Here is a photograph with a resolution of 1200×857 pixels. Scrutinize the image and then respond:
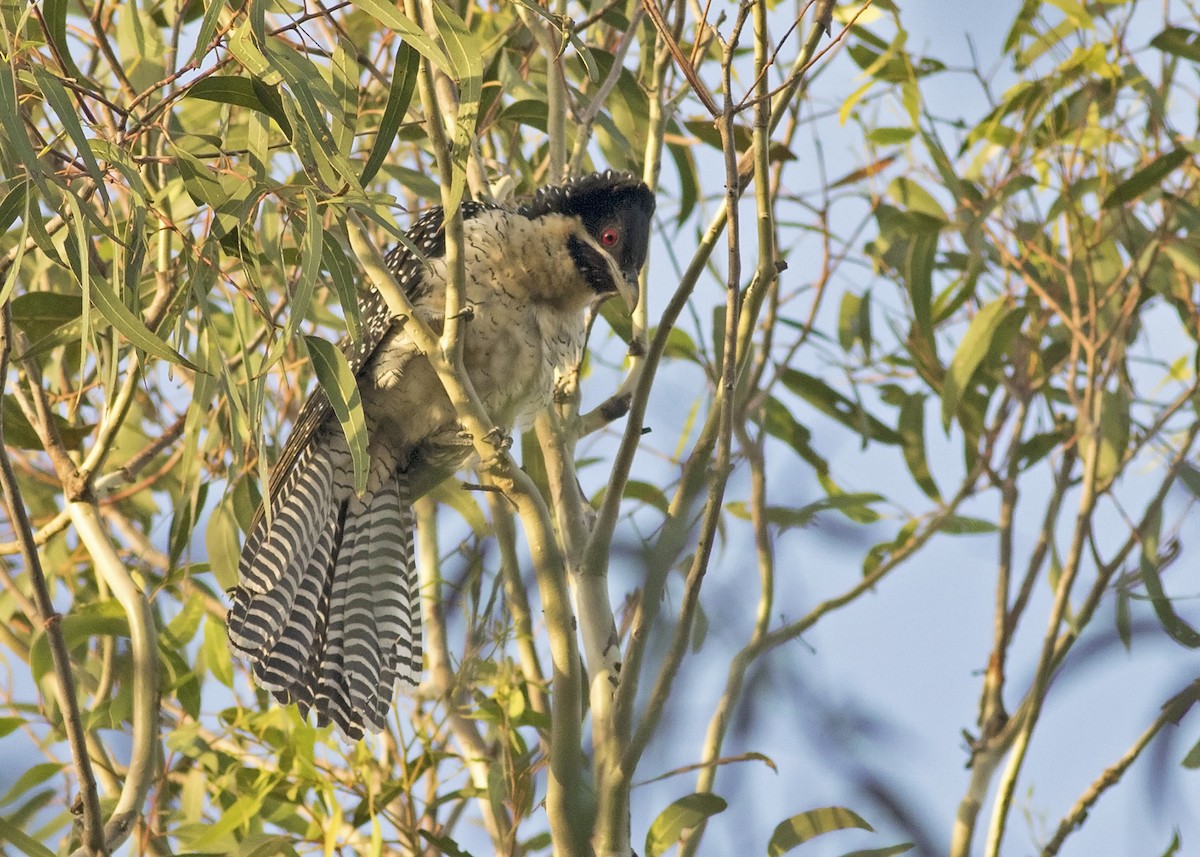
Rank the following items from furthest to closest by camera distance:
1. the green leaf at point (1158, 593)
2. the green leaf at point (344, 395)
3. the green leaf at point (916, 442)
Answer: the green leaf at point (916, 442) < the green leaf at point (344, 395) < the green leaf at point (1158, 593)

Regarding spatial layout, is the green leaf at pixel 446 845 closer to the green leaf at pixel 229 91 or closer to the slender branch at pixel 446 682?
the slender branch at pixel 446 682

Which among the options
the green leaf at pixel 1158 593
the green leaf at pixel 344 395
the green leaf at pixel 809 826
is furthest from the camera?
the green leaf at pixel 344 395

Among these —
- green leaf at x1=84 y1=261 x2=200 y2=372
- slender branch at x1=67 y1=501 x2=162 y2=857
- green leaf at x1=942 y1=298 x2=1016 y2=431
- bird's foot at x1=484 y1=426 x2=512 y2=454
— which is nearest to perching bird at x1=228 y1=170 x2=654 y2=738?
slender branch at x1=67 y1=501 x2=162 y2=857

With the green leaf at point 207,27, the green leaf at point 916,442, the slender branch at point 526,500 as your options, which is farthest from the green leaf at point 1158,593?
the green leaf at point 207,27

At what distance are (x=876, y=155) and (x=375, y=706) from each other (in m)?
1.91

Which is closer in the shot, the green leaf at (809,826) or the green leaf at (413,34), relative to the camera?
the green leaf at (809,826)

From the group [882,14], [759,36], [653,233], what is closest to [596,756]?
[759,36]

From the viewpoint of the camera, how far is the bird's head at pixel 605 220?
3057 mm

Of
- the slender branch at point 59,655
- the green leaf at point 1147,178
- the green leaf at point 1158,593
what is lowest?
the green leaf at point 1158,593

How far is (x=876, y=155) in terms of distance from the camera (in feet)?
12.5

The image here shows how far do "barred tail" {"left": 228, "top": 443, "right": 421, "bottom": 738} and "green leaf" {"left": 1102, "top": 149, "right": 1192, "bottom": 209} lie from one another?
1773 millimetres

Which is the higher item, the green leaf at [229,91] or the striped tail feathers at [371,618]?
the green leaf at [229,91]

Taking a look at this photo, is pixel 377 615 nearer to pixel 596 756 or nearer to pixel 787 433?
pixel 787 433

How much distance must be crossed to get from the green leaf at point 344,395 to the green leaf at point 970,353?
1.72 metres
